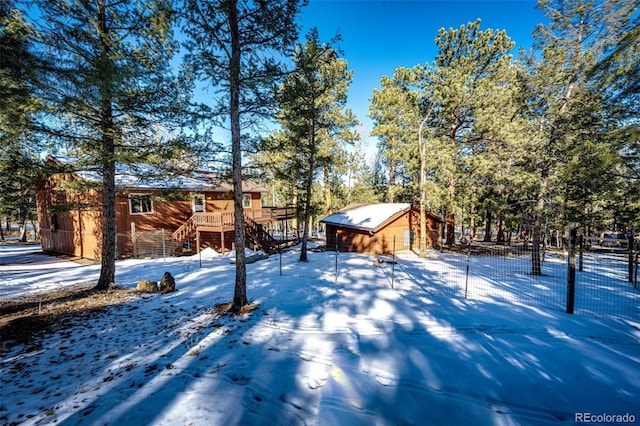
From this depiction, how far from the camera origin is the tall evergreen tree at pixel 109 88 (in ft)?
15.1

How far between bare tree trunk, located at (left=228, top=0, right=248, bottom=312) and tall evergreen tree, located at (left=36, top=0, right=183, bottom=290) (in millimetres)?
1427

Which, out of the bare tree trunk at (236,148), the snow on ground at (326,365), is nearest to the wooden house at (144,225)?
the bare tree trunk at (236,148)

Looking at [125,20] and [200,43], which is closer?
[200,43]

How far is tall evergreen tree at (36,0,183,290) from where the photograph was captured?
15.1 ft

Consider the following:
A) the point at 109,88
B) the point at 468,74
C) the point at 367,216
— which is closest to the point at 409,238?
the point at 367,216

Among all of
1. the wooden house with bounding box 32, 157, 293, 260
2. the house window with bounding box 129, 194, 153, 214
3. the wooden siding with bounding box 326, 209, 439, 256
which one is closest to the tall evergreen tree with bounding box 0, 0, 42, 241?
the wooden house with bounding box 32, 157, 293, 260

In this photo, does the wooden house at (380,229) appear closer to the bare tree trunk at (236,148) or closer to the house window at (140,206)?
the bare tree trunk at (236,148)

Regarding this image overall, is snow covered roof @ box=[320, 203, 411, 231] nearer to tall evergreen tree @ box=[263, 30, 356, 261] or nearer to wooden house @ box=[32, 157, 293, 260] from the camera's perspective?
tall evergreen tree @ box=[263, 30, 356, 261]

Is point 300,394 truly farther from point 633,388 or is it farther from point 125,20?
point 125,20

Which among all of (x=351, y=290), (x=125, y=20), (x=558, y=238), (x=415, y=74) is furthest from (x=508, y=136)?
(x=558, y=238)

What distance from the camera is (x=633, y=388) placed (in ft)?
12.2

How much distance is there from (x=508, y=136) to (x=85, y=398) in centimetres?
1746
